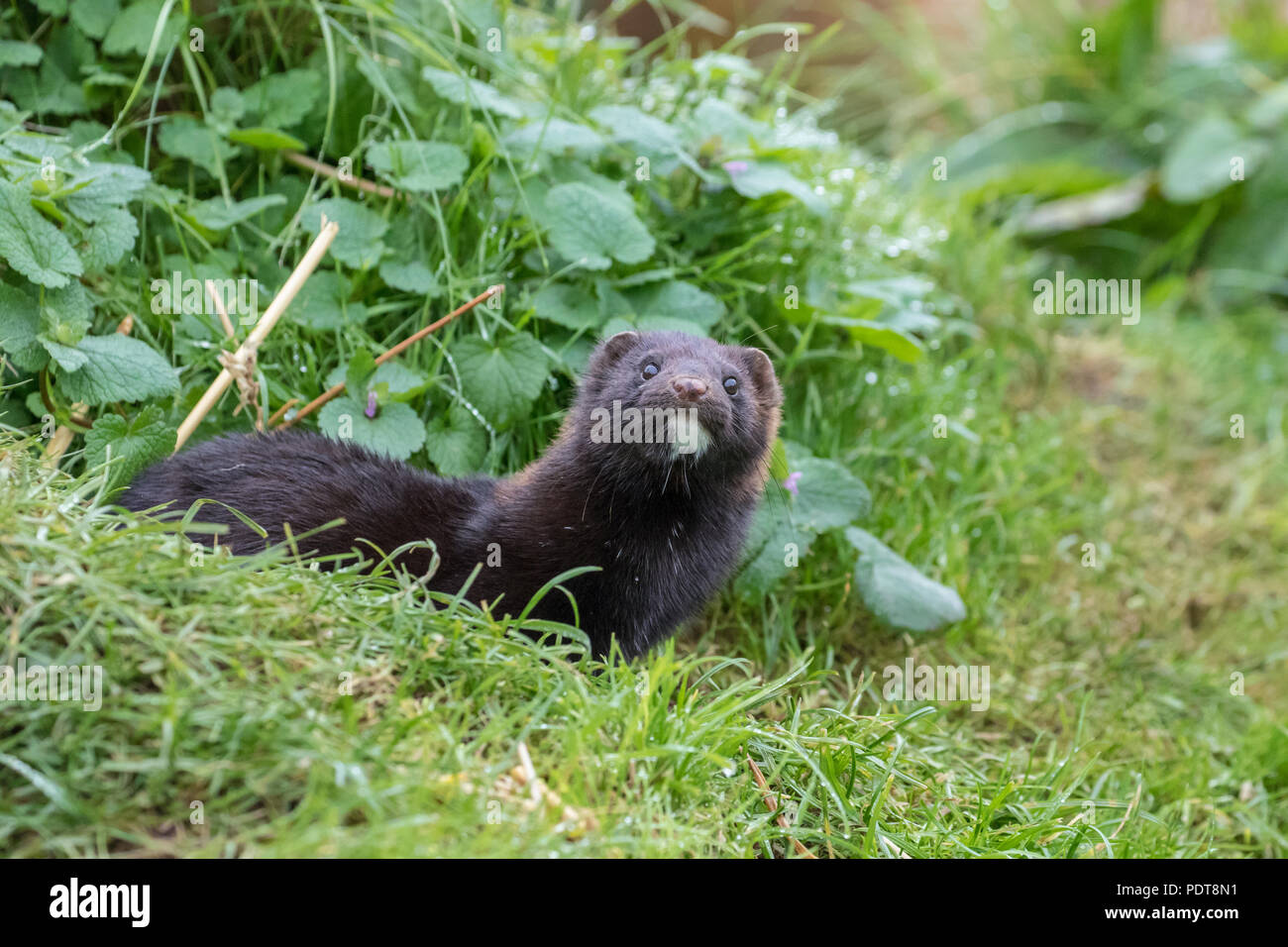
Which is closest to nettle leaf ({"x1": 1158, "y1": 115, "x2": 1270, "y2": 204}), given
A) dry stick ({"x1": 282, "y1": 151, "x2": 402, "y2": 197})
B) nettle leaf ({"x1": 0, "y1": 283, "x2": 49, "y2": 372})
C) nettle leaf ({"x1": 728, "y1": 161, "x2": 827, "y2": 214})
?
nettle leaf ({"x1": 728, "y1": 161, "x2": 827, "y2": 214})

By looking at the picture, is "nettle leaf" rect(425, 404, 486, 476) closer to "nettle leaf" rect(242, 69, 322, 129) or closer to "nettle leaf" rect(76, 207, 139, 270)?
"nettle leaf" rect(76, 207, 139, 270)

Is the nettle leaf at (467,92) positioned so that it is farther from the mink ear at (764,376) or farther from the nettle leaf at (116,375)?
the nettle leaf at (116,375)

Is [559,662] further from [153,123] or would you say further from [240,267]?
[153,123]

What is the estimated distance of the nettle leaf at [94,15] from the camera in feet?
13.8

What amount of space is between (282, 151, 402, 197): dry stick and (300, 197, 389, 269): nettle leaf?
0.54 ft

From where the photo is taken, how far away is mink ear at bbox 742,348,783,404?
3684mm

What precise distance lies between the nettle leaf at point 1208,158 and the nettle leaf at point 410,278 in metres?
5.59

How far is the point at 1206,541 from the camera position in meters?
5.59

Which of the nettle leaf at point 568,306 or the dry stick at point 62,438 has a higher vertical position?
the nettle leaf at point 568,306

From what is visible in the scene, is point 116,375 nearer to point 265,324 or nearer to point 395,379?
point 265,324

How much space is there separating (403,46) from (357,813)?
3.24 meters

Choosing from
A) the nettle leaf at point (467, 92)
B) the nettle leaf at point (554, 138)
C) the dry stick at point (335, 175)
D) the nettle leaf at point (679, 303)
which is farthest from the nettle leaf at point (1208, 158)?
the dry stick at point (335, 175)
